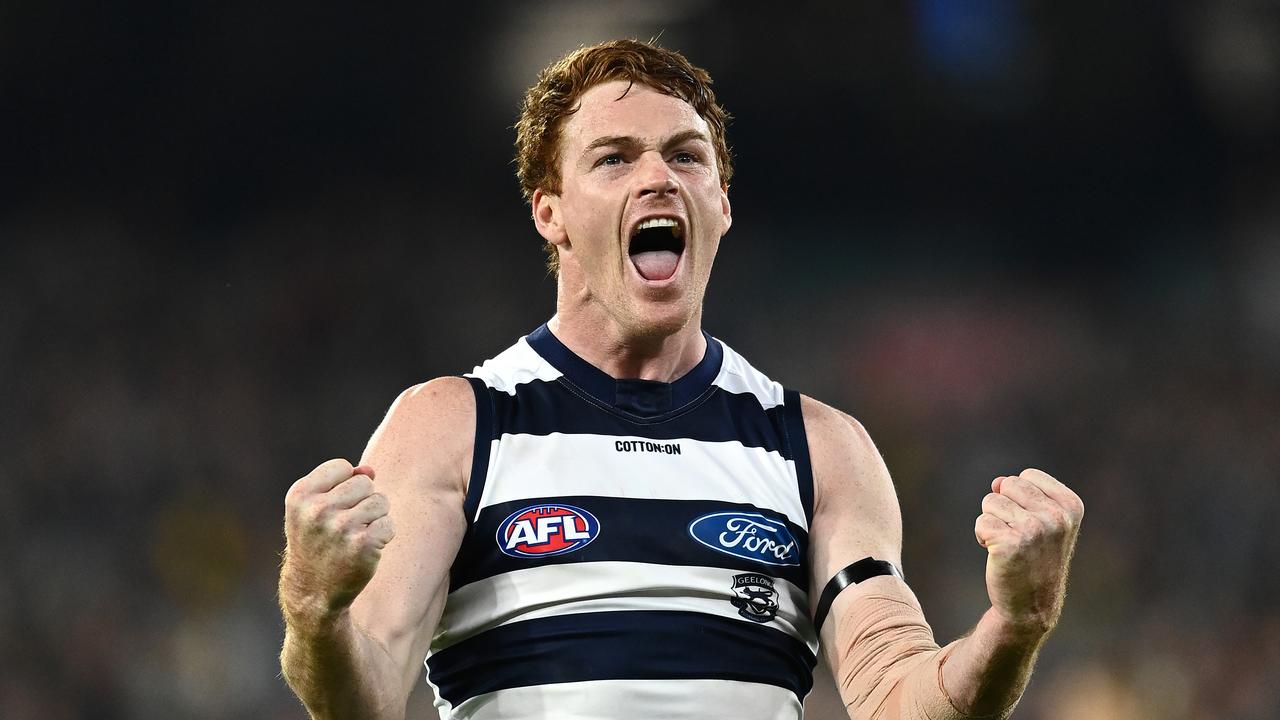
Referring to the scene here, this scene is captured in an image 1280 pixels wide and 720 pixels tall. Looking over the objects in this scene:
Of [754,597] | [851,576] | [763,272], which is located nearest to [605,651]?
[754,597]

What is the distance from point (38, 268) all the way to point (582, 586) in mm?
6343

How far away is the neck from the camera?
10.4ft

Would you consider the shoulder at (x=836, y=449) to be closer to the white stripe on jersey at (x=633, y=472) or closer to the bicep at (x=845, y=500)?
the bicep at (x=845, y=500)

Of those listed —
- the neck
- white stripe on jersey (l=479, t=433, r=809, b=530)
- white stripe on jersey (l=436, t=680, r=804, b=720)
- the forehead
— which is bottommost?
white stripe on jersey (l=436, t=680, r=804, b=720)

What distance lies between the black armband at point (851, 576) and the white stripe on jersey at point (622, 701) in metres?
0.28

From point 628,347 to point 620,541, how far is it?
54cm

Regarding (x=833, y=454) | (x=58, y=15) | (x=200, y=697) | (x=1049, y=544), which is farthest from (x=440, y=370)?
(x=1049, y=544)

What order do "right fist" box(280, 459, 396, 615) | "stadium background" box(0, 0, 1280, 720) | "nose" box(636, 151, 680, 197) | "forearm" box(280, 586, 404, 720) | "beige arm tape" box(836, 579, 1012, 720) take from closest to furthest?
"right fist" box(280, 459, 396, 615) < "forearm" box(280, 586, 404, 720) < "beige arm tape" box(836, 579, 1012, 720) < "nose" box(636, 151, 680, 197) < "stadium background" box(0, 0, 1280, 720)

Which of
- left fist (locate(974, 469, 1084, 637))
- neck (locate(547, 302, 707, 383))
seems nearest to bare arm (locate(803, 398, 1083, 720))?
left fist (locate(974, 469, 1084, 637))

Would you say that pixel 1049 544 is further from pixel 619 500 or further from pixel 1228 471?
pixel 1228 471

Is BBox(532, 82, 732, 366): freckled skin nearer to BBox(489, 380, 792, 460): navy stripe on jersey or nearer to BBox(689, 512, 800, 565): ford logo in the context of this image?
BBox(489, 380, 792, 460): navy stripe on jersey

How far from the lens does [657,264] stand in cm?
319

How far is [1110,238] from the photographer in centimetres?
874

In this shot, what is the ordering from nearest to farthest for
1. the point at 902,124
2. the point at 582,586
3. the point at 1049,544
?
the point at 1049,544
the point at 582,586
the point at 902,124
